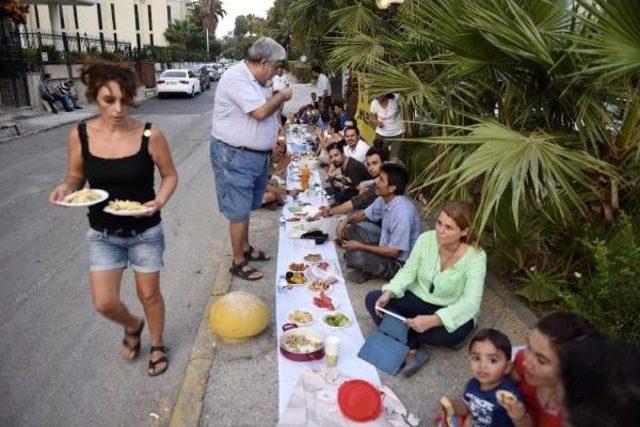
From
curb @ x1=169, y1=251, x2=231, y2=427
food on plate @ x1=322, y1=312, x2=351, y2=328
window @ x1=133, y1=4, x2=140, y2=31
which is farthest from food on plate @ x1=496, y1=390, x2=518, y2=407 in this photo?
window @ x1=133, y1=4, x2=140, y2=31

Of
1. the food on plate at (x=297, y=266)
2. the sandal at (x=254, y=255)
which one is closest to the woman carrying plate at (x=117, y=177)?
the food on plate at (x=297, y=266)

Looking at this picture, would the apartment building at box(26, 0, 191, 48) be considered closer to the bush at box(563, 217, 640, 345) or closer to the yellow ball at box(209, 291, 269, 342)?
the yellow ball at box(209, 291, 269, 342)

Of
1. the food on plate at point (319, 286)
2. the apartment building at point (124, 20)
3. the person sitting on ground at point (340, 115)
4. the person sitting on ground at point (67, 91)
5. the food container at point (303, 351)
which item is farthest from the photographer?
the apartment building at point (124, 20)

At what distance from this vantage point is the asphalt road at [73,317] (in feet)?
9.46

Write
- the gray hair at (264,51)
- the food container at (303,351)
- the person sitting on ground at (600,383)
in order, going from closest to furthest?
the person sitting on ground at (600,383) → the food container at (303,351) → the gray hair at (264,51)

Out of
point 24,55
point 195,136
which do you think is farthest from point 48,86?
point 195,136

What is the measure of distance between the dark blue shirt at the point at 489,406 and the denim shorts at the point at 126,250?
1.97 meters

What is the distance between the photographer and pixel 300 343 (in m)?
3.32

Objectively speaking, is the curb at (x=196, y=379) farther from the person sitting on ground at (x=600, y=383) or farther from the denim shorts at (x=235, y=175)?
the person sitting on ground at (x=600, y=383)

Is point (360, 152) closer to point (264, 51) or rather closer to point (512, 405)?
point (264, 51)

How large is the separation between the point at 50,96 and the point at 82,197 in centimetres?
1774

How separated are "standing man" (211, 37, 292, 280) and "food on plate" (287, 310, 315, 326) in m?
0.82

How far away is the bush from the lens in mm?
2852

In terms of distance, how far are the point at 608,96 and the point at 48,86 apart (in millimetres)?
19566
